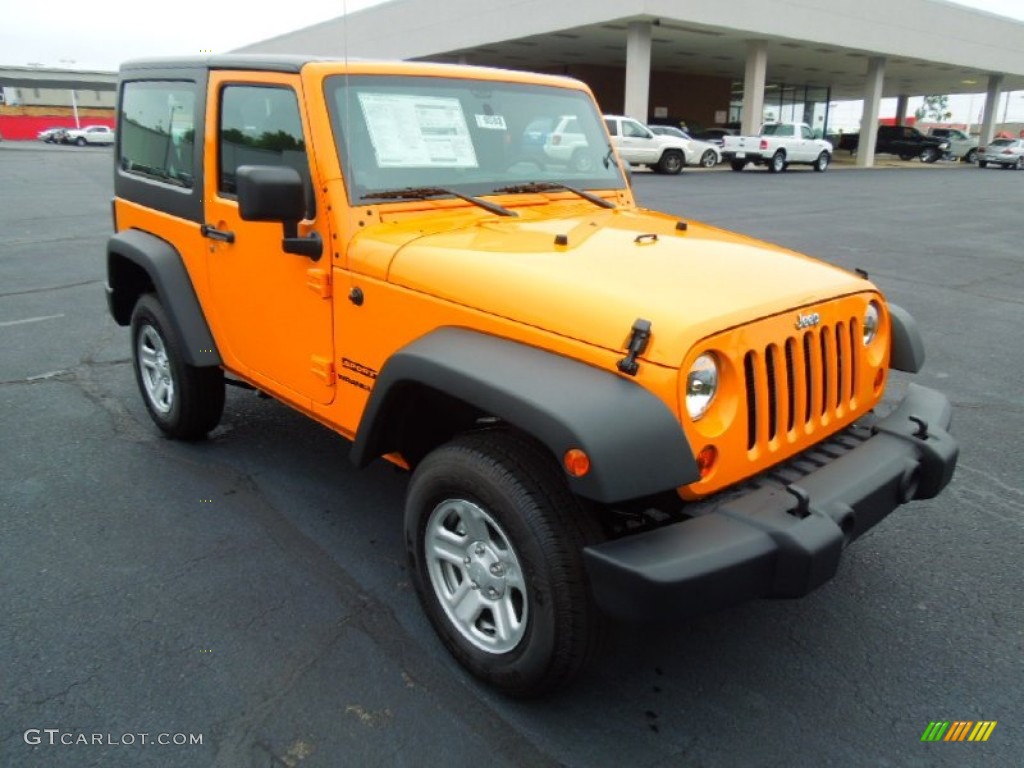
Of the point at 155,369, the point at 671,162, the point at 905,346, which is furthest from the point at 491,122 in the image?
the point at 671,162

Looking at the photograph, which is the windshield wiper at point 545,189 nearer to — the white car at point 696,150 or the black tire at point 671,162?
the black tire at point 671,162

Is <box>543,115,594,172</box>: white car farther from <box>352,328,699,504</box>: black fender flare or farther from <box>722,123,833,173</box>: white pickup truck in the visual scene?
<box>722,123,833,173</box>: white pickup truck

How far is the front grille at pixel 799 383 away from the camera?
236cm

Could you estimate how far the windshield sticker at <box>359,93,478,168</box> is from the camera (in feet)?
10.4

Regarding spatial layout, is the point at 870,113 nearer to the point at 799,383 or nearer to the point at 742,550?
the point at 799,383

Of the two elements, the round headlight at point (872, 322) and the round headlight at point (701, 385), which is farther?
the round headlight at point (872, 322)

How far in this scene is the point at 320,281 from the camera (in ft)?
10.2

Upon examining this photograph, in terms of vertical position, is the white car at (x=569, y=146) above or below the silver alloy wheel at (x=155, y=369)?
above

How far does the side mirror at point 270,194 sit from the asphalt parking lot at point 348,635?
144 centimetres

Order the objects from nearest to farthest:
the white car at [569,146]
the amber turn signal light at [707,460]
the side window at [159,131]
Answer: the amber turn signal light at [707,460], the white car at [569,146], the side window at [159,131]

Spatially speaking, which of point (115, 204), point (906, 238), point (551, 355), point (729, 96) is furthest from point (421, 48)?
point (551, 355)

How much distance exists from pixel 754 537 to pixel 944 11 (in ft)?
143

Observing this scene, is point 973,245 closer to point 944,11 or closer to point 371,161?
point 371,161

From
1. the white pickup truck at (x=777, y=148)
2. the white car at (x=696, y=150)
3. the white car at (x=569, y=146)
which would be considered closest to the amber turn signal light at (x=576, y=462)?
the white car at (x=569, y=146)
